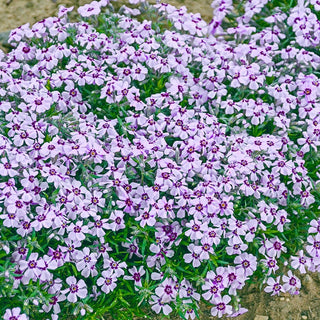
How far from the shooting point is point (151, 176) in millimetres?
4797

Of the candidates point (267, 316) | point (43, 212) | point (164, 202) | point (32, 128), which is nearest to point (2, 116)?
point (32, 128)

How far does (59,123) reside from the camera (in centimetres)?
495

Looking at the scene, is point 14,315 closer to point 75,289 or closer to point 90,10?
point 75,289

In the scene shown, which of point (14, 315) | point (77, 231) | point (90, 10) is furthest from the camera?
point (90, 10)

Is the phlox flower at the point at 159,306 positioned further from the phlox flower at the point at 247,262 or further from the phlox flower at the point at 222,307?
the phlox flower at the point at 247,262

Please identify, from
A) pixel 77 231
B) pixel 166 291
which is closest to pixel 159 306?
pixel 166 291

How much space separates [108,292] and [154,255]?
48 centimetres

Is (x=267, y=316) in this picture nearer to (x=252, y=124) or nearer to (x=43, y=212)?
(x=252, y=124)

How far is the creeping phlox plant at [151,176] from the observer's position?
4559mm

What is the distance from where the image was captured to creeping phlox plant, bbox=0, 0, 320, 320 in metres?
4.56

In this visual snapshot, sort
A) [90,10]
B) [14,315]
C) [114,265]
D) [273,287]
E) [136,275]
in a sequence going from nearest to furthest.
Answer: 1. [14,315]
2. [114,265]
3. [136,275]
4. [273,287]
5. [90,10]

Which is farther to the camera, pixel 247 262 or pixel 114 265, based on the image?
pixel 247 262

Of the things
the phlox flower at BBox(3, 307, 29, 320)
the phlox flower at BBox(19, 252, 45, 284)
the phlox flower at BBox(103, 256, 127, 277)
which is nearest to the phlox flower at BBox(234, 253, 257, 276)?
the phlox flower at BBox(103, 256, 127, 277)

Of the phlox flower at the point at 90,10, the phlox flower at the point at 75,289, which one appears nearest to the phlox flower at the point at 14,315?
the phlox flower at the point at 75,289
